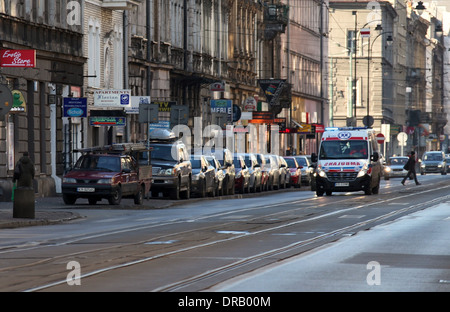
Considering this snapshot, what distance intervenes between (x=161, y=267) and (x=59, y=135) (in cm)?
3019

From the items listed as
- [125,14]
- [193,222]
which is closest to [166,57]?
[125,14]

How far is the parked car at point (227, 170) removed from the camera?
49594 millimetres

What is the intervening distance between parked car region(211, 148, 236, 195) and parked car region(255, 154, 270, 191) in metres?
5.32

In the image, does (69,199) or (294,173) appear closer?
(69,199)

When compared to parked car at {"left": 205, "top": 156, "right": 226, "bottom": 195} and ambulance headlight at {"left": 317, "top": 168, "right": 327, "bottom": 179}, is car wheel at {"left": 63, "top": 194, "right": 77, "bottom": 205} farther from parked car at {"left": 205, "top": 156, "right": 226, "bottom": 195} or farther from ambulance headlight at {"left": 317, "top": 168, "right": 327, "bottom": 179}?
ambulance headlight at {"left": 317, "top": 168, "right": 327, "bottom": 179}

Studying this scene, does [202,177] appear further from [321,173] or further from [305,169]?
[305,169]

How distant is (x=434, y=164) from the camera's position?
96.1 meters

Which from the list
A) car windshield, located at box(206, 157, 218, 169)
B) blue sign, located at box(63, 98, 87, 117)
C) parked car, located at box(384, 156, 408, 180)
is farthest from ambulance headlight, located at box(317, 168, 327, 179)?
parked car, located at box(384, 156, 408, 180)

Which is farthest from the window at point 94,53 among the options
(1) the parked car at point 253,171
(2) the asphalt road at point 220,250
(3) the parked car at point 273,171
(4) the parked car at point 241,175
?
(2) the asphalt road at point 220,250

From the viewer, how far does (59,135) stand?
4612 cm

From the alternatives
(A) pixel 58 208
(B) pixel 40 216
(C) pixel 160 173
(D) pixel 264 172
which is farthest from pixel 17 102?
(D) pixel 264 172

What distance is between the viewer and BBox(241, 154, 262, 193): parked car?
180ft

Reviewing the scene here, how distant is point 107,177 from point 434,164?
6236 centimetres

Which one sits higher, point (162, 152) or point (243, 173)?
point (162, 152)
